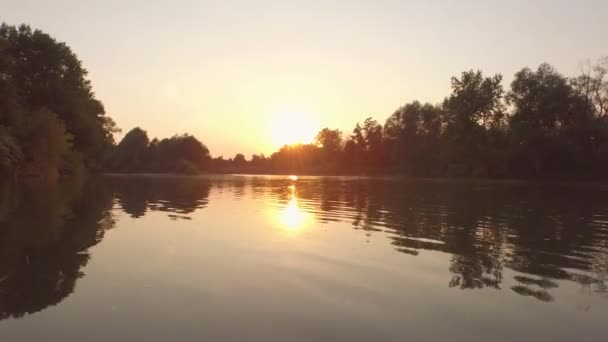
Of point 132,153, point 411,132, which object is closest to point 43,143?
point 411,132

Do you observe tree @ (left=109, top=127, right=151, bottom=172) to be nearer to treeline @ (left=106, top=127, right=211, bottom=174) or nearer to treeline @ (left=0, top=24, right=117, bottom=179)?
treeline @ (left=106, top=127, right=211, bottom=174)

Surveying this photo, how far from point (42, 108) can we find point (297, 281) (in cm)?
5958

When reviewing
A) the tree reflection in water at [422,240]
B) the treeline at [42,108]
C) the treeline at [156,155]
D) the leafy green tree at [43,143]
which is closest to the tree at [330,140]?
the treeline at [156,155]

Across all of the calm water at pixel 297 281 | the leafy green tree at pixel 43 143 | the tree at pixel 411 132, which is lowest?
the calm water at pixel 297 281

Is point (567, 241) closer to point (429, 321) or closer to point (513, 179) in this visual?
point (429, 321)

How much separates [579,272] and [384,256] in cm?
495

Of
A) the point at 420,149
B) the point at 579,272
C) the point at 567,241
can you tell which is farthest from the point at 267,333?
the point at 420,149

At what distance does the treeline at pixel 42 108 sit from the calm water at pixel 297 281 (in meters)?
37.2

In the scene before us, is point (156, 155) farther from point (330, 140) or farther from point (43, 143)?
point (43, 143)

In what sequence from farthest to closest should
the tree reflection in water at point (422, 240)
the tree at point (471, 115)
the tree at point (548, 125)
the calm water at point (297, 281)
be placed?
1. the tree at point (471, 115)
2. the tree at point (548, 125)
3. the tree reflection in water at point (422, 240)
4. the calm water at point (297, 281)

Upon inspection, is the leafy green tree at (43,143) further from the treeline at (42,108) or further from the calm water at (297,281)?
the calm water at (297,281)

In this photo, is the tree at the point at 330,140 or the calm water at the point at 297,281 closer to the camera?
the calm water at the point at 297,281

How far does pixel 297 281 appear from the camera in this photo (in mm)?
10820

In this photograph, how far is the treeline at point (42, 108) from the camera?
168ft
